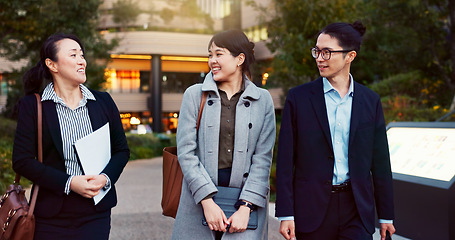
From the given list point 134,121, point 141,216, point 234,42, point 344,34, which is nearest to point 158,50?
point 134,121

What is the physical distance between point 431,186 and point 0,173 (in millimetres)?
9992

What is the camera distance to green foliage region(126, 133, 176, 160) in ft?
81.6

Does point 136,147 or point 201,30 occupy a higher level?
point 201,30

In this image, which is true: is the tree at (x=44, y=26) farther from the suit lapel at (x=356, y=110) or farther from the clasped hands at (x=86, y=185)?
the suit lapel at (x=356, y=110)

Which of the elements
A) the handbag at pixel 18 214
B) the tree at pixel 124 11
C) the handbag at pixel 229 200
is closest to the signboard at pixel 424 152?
the handbag at pixel 229 200

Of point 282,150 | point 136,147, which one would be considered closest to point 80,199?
point 282,150

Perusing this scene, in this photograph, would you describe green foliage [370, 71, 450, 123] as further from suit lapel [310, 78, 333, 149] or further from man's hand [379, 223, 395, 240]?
suit lapel [310, 78, 333, 149]

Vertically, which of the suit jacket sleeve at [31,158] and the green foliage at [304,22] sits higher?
the green foliage at [304,22]

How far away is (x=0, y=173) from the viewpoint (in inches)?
449

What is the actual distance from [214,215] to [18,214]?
1.04 meters

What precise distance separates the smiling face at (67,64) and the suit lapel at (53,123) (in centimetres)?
19

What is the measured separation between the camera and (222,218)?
8.66 ft

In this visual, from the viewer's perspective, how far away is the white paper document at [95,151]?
266cm

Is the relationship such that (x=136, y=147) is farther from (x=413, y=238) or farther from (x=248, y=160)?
(x=248, y=160)
